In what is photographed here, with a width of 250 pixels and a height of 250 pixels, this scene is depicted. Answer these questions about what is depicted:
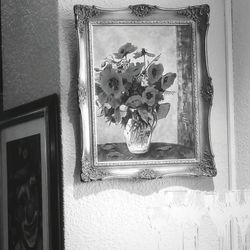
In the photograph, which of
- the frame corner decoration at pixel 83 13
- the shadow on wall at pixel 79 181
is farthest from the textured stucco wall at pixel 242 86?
the frame corner decoration at pixel 83 13

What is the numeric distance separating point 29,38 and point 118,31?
0.49 metres

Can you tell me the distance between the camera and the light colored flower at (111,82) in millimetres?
2521

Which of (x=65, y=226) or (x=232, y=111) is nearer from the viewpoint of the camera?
(x=65, y=226)

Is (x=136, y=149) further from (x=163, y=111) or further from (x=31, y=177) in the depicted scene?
(x=31, y=177)

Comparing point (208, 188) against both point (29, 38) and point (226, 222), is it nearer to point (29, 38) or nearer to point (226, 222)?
point (226, 222)

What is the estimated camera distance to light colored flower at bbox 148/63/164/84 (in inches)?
101

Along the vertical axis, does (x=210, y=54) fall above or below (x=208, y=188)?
above

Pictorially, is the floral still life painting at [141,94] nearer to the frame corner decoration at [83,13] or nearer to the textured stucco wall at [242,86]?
the frame corner decoration at [83,13]

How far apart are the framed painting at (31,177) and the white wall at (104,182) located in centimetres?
5

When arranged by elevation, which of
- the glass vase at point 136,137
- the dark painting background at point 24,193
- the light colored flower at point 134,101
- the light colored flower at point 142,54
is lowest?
the dark painting background at point 24,193

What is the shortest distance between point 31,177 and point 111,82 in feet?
1.93

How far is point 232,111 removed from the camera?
2.66 m

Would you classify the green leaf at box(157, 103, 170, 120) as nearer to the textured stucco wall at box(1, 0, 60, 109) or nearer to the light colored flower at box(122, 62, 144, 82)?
the light colored flower at box(122, 62, 144, 82)

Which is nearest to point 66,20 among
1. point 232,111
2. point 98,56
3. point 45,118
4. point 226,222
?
point 98,56
